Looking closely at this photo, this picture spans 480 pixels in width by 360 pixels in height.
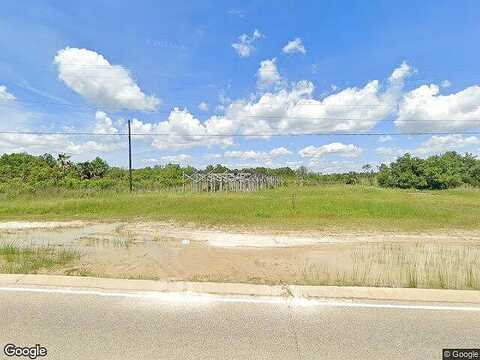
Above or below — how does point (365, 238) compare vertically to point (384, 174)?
below

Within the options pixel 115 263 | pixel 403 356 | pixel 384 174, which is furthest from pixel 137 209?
pixel 384 174

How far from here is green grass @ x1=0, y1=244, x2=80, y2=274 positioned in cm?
613

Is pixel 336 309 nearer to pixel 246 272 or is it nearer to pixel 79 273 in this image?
pixel 246 272

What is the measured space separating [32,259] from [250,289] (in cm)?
558

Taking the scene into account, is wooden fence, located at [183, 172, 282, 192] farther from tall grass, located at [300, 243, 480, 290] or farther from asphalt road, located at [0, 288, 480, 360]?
asphalt road, located at [0, 288, 480, 360]

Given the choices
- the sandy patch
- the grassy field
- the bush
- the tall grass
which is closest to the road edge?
the tall grass

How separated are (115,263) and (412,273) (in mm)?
6874

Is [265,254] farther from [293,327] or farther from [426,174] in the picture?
[426,174]

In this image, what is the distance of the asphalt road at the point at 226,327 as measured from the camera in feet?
10.6

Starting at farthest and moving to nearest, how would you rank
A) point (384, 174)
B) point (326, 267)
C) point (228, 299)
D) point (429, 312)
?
point (384, 174) < point (326, 267) < point (228, 299) < point (429, 312)

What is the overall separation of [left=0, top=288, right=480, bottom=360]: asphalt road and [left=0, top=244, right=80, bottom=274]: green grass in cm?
175

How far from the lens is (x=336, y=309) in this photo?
4.14 meters

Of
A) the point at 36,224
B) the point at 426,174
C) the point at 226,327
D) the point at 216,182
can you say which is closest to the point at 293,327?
the point at 226,327

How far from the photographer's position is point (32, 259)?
22.9 feet
